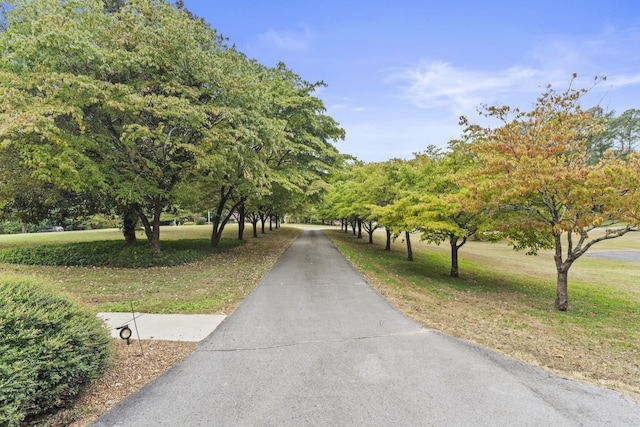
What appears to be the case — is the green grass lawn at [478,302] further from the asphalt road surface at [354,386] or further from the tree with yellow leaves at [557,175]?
the tree with yellow leaves at [557,175]

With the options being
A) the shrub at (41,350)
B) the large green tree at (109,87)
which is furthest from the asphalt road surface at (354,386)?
the large green tree at (109,87)

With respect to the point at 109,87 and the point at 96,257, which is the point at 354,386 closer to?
the point at 109,87

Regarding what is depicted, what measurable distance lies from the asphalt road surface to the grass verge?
2.79 ft

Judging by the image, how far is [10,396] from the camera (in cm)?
260

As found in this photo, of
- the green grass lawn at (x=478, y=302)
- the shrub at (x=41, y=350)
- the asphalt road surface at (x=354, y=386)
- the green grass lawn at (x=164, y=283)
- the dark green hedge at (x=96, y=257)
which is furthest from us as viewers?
the dark green hedge at (x=96, y=257)

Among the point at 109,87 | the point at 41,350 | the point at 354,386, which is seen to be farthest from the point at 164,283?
the point at 354,386

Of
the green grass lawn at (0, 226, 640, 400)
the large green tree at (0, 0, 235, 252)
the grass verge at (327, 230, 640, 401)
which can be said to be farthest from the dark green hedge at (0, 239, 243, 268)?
the grass verge at (327, 230, 640, 401)

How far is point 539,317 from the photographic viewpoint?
326 inches

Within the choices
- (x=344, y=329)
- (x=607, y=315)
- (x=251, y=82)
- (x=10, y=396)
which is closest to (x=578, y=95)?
(x=607, y=315)

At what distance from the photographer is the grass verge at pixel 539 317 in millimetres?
4945

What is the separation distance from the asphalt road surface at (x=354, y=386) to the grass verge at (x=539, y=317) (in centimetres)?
85

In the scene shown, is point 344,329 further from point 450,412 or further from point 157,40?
point 157,40

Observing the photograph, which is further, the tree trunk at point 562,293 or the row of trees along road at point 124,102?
the tree trunk at point 562,293

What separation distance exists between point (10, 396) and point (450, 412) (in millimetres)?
4285
